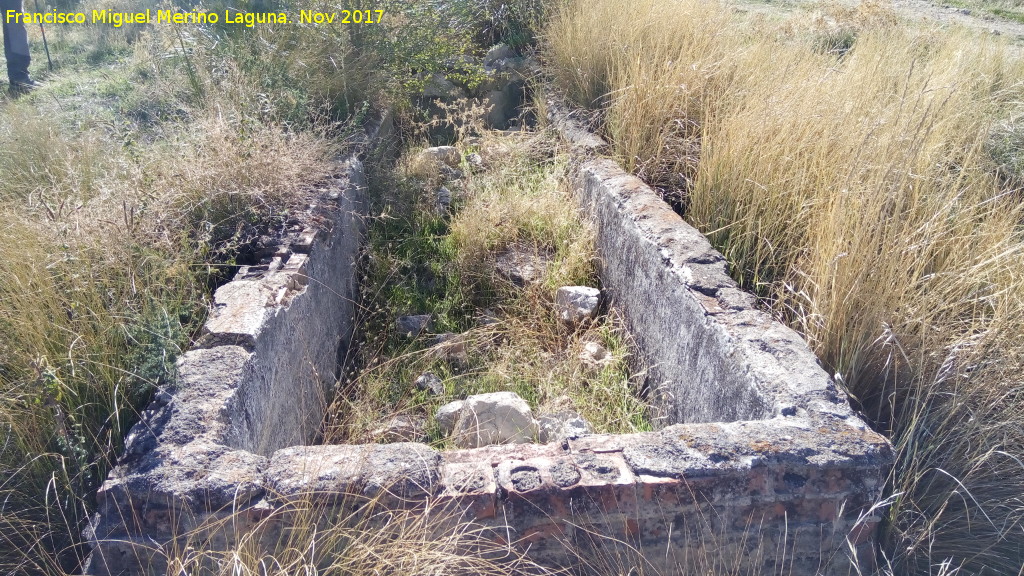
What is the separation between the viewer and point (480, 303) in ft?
15.0

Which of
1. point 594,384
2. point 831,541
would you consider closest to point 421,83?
point 594,384

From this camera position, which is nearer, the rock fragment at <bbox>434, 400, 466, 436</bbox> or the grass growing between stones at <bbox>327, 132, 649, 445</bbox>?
the rock fragment at <bbox>434, 400, 466, 436</bbox>

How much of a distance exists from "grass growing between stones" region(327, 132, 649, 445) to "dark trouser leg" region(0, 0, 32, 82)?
6228 mm

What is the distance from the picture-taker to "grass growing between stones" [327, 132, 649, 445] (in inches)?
140

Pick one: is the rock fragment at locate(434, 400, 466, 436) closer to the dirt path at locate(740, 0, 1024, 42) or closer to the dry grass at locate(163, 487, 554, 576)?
the dry grass at locate(163, 487, 554, 576)

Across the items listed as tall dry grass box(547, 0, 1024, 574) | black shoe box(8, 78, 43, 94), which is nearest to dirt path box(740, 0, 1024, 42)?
tall dry grass box(547, 0, 1024, 574)

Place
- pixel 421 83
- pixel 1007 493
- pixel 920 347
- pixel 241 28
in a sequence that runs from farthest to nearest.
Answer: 1. pixel 421 83
2. pixel 241 28
3. pixel 920 347
4. pixel 1007 493

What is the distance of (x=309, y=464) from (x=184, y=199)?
1.93 m

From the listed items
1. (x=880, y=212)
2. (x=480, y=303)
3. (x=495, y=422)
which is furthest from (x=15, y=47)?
(x=880, y=212)

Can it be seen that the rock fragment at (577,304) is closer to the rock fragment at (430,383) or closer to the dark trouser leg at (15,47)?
the rock fragment at (430,383)

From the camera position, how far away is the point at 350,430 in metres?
3.25

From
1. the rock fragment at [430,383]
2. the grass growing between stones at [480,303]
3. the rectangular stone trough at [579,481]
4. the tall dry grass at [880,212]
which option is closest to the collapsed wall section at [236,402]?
the rectangular stone trough at [579,481]

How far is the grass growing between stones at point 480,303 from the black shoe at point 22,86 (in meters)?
5.73

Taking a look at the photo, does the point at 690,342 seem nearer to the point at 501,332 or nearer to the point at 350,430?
the point at 501,332
